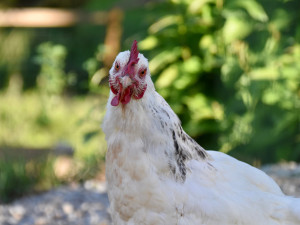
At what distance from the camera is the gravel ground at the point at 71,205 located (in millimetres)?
4082

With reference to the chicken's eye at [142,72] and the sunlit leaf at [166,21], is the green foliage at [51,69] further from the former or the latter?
the chicken's eye at [142,72]

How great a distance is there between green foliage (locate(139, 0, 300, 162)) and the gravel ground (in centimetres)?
30

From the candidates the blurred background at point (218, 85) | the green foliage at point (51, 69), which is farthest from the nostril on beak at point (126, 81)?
the green foliage at point (51, 69)

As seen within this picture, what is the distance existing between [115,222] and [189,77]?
261 centimetres

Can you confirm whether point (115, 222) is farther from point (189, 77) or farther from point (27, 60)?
point (27, 60)

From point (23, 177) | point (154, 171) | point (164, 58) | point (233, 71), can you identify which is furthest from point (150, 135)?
point (23, 177)

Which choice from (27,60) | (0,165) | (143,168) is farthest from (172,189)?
(27,60)

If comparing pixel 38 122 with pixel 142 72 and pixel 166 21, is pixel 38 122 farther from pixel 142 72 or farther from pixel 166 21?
pixel 142 72

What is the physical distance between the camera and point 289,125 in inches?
181

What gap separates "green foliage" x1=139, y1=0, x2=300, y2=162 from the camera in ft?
14.2

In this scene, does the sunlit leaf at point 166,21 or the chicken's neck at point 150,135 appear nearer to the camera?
the chicken's neck at point 150,135

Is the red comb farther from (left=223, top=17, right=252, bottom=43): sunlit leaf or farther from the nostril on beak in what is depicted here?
(left=223, top=17, right=252, bottom=43): sunlit leaf

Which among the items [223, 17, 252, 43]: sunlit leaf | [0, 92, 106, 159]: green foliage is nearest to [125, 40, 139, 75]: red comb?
[223, 17, 252, 43]: sunlit leaf

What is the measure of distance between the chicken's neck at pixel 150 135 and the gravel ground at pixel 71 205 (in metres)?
1.76
